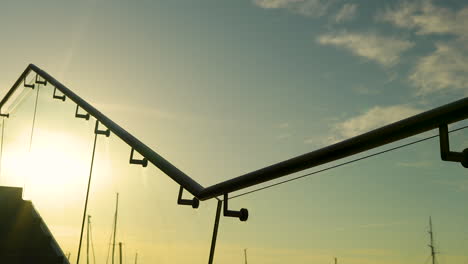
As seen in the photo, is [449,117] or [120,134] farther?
[120,134]

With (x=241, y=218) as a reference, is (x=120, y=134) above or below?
above

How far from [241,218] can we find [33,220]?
3930 millimetres

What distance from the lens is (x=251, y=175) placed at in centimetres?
252

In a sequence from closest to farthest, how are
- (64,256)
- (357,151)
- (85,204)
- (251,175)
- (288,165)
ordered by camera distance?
(357,151) → (288,165) → (251,175) → (85,204) → (64,256)

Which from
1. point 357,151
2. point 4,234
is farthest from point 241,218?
point 4,234

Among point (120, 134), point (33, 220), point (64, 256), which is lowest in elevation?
point (64, 256)

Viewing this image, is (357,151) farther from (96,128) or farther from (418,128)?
(96,128)

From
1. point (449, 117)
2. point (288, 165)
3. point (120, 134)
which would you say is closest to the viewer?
point (449, 117)

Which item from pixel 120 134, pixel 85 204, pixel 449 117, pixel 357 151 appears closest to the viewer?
pixel 449 117

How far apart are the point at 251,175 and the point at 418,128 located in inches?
38.1

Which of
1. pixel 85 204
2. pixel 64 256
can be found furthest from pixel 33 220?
pixel 85 204

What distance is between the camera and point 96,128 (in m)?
5.39

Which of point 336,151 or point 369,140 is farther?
point 336,151

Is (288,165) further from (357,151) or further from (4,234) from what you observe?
(4,234)
